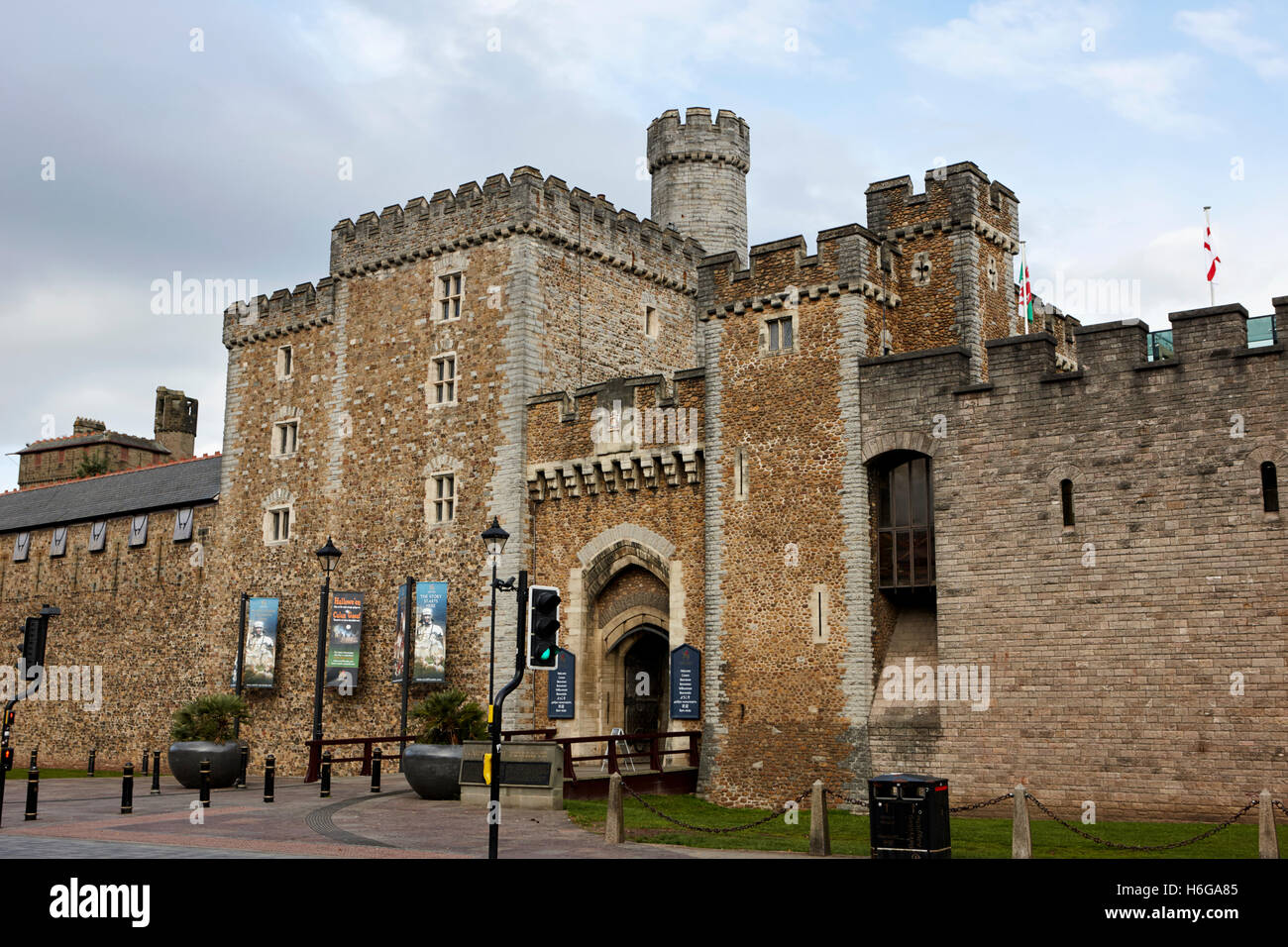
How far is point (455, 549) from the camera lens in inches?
1221

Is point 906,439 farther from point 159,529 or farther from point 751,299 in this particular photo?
point 159,529

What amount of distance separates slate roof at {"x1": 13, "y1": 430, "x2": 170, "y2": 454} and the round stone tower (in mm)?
29115

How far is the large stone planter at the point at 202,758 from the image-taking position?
2481 centimetres

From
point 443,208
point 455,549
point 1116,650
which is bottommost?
point 1116,650

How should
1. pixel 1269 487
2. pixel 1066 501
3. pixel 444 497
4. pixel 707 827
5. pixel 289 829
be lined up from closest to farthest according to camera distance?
1. pixel 289 829
2. pixel 707 827
3. pixel 1269 487
4. pixel 1066 501
5. pixel 444 497

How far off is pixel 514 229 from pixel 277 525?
11554mm

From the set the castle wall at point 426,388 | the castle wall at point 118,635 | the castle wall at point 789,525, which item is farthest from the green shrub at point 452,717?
the castle wall at point 118,635

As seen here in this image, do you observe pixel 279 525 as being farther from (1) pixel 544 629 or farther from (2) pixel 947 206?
(1) pixel 544 629

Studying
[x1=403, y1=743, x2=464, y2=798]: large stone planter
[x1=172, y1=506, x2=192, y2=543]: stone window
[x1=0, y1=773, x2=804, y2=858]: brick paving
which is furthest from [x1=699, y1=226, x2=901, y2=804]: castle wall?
[x1=172, y1=506, x2=192, y2=543]: stone window

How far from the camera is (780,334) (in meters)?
25.9

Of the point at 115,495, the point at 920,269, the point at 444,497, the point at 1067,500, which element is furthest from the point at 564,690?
the point at 115,495
